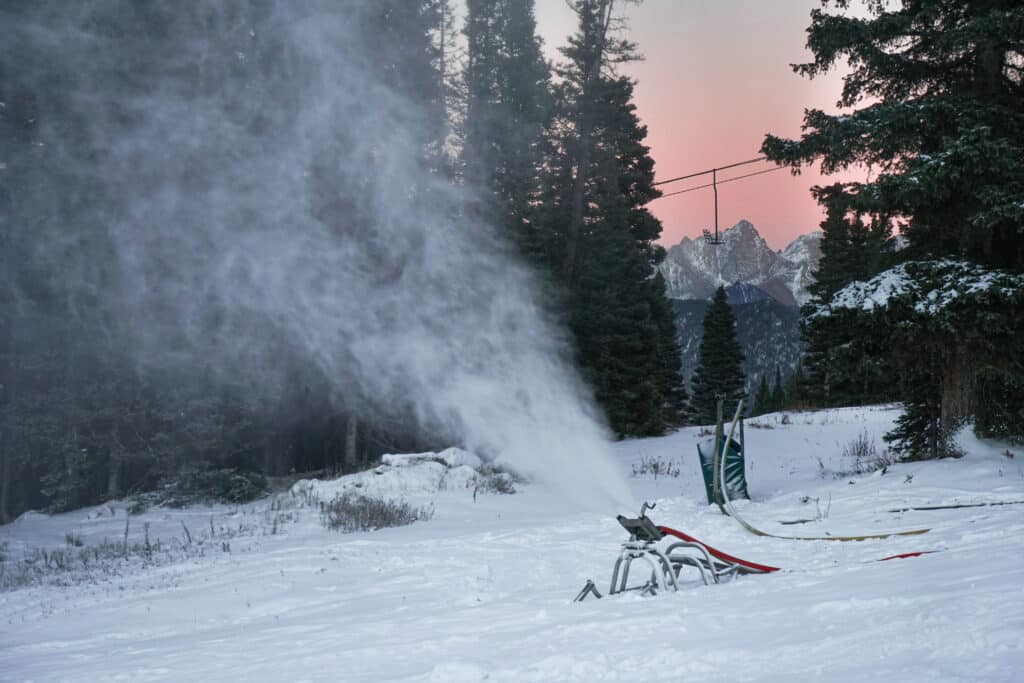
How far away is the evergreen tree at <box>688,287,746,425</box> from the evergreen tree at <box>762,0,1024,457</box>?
42.9m

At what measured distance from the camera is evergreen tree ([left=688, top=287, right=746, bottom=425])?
54688mm

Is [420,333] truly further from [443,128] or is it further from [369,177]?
[443,128]

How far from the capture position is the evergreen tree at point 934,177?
33.1 feet

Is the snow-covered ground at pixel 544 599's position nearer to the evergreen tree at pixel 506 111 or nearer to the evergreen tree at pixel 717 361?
the evergreen tree at pixel 506 111

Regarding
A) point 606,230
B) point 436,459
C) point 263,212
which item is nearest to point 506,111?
point 606,230

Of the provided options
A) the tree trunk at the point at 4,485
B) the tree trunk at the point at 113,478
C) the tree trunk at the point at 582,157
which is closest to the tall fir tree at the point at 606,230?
the tree trunk at the point at 582,157

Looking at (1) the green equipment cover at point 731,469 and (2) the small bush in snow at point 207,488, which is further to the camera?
(2) the small bush in snow at point 207,488

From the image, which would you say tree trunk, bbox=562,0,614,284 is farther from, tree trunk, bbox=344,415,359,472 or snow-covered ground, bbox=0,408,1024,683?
snow-covered ground, bbox=0,408,1024,683

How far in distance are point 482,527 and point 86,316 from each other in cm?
1243

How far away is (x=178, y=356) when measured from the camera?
16531 millimetres

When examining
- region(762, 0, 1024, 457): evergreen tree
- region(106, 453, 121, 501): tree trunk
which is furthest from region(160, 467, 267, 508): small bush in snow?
region(762, 0, 1024, 457): evergreen tree

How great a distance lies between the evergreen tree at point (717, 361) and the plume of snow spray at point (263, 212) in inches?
1483

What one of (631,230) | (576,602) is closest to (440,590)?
(576,602)

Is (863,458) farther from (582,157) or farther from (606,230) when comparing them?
(582,157)
